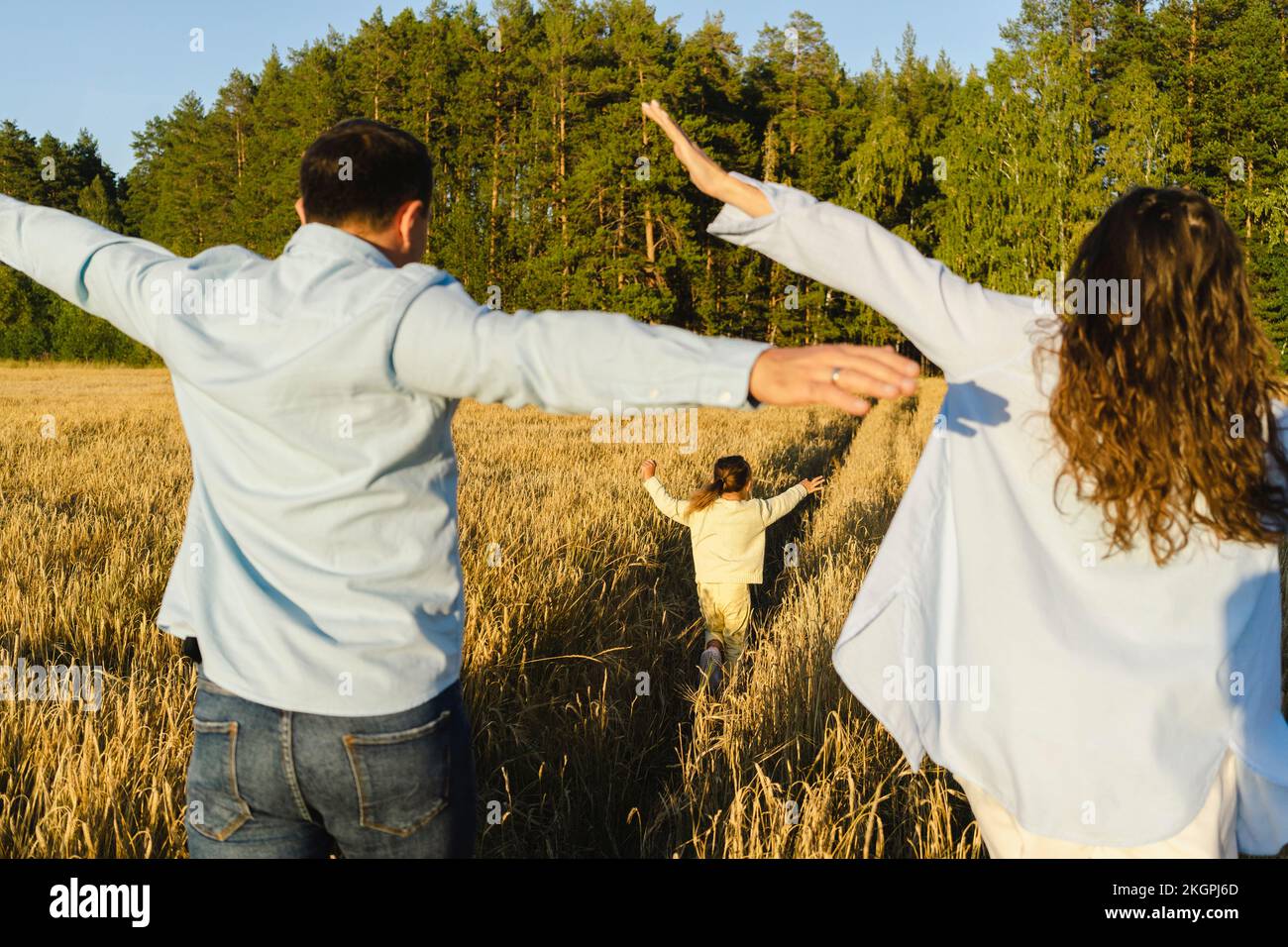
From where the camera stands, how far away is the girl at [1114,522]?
5.72 feet

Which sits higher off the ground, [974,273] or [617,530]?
[974,273]

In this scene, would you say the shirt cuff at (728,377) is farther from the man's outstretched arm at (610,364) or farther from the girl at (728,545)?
the girl at (728,545)

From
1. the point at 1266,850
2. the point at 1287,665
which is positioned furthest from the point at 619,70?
the point at 1266,850

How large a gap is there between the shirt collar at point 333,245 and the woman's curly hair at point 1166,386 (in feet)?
3.89

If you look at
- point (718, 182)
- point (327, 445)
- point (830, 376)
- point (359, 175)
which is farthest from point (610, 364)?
point (718, 182)

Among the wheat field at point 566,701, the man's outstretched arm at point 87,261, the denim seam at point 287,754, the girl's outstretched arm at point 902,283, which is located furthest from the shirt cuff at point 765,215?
the wheat field at point 566,701

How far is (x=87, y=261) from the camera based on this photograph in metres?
1.81

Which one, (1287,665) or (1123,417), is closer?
→ (1123,417)

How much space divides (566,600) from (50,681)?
2.46 m

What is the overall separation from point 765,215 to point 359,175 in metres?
0.74

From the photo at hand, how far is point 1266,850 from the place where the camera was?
1.88 meters

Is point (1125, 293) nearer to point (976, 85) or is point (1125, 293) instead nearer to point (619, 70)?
point (619, 70)

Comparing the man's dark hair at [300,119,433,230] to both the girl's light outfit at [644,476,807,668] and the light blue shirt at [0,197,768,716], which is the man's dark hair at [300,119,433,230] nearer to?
the light blue shirt at [0,197,768,716]

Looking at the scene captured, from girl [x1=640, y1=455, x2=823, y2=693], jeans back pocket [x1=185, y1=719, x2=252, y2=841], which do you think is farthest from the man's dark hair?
girl [x1=640, y1=455, x2=823, y2=693]
